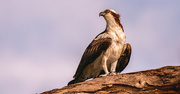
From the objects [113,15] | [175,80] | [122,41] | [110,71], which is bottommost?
[175,80]

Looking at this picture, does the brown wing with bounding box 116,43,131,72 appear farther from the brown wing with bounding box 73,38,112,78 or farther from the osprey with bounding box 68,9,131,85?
the brown wing with bounding box 73,38,112,78

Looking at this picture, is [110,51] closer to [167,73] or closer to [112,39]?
[112,39]

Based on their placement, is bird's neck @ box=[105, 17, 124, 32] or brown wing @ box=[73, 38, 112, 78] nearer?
brown wing @ box=[73, 38, 112, 78]

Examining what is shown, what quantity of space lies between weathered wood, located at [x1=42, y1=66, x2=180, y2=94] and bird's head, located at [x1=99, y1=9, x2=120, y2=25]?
11.0 ft

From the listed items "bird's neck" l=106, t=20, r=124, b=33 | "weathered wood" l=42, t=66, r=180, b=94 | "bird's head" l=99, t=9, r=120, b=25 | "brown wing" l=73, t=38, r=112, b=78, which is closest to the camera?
"weathered wood" l=42, t=66, r=180, b=94

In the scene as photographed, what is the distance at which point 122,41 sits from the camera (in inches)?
406

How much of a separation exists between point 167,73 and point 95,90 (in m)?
1.80

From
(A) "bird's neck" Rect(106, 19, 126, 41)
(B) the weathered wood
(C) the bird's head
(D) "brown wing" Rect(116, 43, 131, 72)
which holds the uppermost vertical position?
(C) the bird's head

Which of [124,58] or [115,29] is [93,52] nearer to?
[115,29]

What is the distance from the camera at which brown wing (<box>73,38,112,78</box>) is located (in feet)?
32.7

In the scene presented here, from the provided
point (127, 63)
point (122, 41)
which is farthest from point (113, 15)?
point (127, 63)

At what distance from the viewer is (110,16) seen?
1075 cm

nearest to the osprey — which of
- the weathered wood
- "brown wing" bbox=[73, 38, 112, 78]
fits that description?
"brown wing" bbox=[73, 38, 112, 78]

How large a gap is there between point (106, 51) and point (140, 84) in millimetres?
2715
